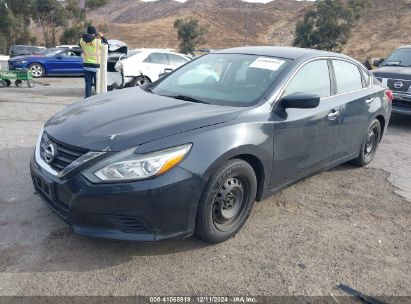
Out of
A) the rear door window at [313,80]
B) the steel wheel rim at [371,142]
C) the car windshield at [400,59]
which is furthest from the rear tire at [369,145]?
the car windshield at [400,59]

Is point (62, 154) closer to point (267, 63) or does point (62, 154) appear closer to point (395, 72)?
point (267, 63)

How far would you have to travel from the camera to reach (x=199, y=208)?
3.06m

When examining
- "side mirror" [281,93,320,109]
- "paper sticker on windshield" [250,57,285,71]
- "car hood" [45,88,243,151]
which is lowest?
"car hood" [45,88,243,151]

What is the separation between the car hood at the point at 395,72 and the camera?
26.9 feet

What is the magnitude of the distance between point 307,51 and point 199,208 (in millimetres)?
2292

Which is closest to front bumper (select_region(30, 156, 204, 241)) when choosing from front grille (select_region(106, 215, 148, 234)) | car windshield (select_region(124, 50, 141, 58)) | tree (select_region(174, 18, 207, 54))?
front grille (select_region(106, 215, 148, 234))

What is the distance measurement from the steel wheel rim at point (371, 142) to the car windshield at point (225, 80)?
7.00 ft

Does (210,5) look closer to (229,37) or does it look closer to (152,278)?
(229,37)

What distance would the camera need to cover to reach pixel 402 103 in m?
8.29

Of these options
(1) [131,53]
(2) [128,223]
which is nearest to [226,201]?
(2) [128,223]

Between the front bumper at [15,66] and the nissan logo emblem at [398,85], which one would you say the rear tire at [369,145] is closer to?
the nissan logo emblem at [398,85]

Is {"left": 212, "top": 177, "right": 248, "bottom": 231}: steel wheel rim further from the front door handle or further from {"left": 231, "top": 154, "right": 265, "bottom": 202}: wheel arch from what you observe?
the front door handle

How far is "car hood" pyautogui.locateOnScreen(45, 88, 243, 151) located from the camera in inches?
116

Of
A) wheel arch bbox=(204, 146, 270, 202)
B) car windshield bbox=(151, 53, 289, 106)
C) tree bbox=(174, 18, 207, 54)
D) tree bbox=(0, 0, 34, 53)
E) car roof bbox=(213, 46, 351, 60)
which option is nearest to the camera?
wheel arch bbox=(204, 146, 270, 202)
